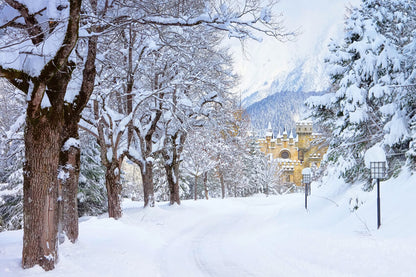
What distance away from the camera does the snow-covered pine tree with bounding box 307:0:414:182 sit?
11.1 m

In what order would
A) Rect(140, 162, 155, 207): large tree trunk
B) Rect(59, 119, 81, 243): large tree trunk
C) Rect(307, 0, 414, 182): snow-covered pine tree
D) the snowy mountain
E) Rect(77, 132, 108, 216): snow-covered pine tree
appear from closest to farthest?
Rect(59, 119, 81, 243): large tree trunk → Rect(307, 0, 414, 182): snow-covered pine tree → Rect(140, 162, 155, 207): large tree trunk → Rect(77, 132, 108, 216): snow-covered pine tree → the snowy mountain

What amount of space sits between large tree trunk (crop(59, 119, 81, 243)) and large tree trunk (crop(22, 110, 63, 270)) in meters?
2.16

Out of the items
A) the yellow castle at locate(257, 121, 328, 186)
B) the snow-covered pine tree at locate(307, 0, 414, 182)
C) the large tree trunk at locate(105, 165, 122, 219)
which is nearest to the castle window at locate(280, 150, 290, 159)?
the yellow castle at locate(257, 121, 328, 186)

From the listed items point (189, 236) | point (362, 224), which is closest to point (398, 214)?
point (362, 224)

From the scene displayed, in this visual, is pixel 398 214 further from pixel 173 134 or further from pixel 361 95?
pixel 173 134

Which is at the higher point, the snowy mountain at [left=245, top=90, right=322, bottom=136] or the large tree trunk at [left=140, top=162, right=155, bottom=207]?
the snowy mountain at [left=245, top=90, right=322, bottom=136]

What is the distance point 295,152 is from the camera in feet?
267

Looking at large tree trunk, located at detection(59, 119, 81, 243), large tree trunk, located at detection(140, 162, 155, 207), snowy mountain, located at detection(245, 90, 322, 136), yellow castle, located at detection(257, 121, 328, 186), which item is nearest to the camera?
large tree trunk, located at detection(59, 119, 81, 243)

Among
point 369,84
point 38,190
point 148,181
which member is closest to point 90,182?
point 148,181

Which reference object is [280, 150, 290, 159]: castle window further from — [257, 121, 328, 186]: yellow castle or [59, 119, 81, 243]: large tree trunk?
[59, 119, 81, 243]: large tree trunk

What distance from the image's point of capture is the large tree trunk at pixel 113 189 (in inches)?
515

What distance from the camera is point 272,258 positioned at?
8.30 m

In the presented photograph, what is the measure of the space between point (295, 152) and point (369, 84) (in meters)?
70.0

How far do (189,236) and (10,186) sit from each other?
1138 cm
